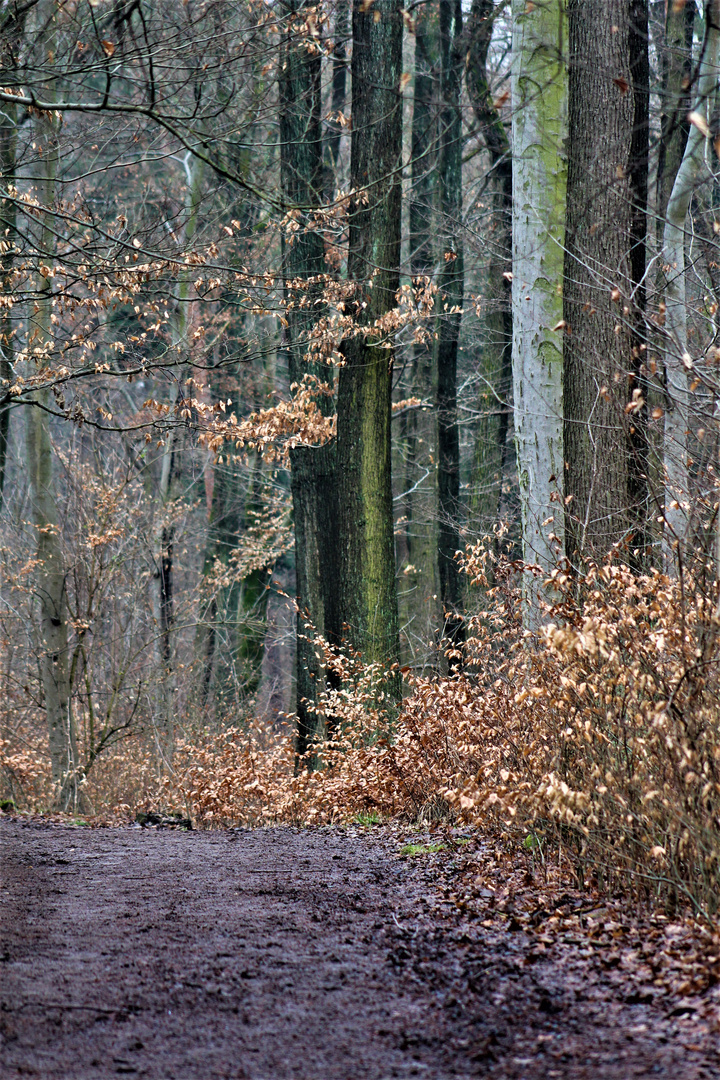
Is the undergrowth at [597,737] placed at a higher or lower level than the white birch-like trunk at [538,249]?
lower

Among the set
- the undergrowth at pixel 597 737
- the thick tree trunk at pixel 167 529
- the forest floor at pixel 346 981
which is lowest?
the forest floor at pixel 346 981

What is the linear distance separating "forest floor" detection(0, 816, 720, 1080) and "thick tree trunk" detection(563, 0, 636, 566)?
3.15m

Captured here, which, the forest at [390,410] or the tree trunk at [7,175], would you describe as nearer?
the forest at [390,410]

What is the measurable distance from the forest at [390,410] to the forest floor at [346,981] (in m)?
0.44

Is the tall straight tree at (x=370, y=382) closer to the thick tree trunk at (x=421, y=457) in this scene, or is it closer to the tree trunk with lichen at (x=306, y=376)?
the tree trunk with lichen at (x=306, y=376)

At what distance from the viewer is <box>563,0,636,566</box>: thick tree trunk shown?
736 centimetres

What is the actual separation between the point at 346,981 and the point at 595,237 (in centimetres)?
594

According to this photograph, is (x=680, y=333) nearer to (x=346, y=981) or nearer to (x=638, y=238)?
(x=638, y=238)

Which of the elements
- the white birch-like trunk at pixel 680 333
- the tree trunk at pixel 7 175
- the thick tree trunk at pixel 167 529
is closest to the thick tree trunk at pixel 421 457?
the thick tree trunk at pixel 167 529

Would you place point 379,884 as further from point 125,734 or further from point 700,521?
point 125,734

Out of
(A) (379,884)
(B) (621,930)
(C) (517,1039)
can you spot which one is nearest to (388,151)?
(A) (379,884)

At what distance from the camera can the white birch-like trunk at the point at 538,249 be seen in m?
7.46

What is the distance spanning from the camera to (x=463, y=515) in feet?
53.4

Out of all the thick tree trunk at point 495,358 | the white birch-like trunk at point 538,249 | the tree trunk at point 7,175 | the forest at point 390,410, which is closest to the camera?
the forest at point 390,410
